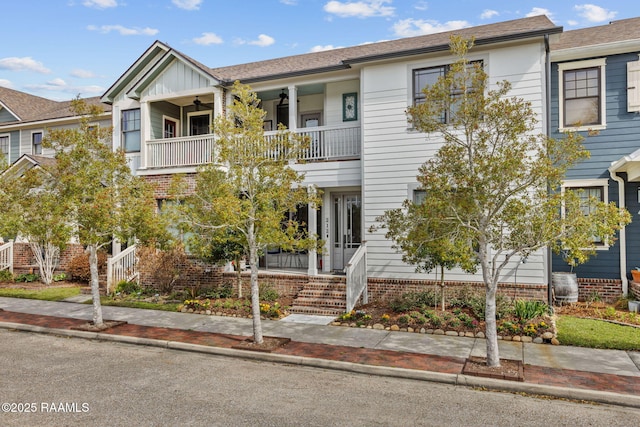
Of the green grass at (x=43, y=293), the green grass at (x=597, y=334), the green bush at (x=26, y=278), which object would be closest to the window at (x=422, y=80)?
the green grass at (x=597, y=334)

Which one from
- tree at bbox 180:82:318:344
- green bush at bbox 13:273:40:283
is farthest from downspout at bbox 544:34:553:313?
green bush at bbox 13:273:40:283

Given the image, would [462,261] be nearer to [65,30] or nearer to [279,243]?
[279,243]

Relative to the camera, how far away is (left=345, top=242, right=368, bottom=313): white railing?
442 inches

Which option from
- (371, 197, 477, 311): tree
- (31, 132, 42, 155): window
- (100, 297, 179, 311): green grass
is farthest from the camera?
(31, 132, 42, 155): window

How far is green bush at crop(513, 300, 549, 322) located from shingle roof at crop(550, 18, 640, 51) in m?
7.16

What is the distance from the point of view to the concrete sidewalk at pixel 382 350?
21.8 ft

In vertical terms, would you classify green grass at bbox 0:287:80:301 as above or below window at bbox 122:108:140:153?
below

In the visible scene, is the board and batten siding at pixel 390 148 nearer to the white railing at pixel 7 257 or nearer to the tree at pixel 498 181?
the tree at pixel 498 181

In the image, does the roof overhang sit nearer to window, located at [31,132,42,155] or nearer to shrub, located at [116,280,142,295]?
shrub, located at [116,280,142,295]

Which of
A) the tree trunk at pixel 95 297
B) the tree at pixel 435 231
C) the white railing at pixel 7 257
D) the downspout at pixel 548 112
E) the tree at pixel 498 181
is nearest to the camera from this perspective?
the tree at pixel 498 181

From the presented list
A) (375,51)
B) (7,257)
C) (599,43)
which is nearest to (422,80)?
(375,51)

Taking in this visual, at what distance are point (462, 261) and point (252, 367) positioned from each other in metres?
4.15

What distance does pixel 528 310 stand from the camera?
384 inches

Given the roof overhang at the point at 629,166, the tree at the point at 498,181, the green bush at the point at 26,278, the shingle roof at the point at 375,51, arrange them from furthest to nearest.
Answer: the green bush at the point at 26,278 < the shingle roof at the point at 375,51 < the roof overhang at the point at 629,166 < the tree at the point at 498,181
